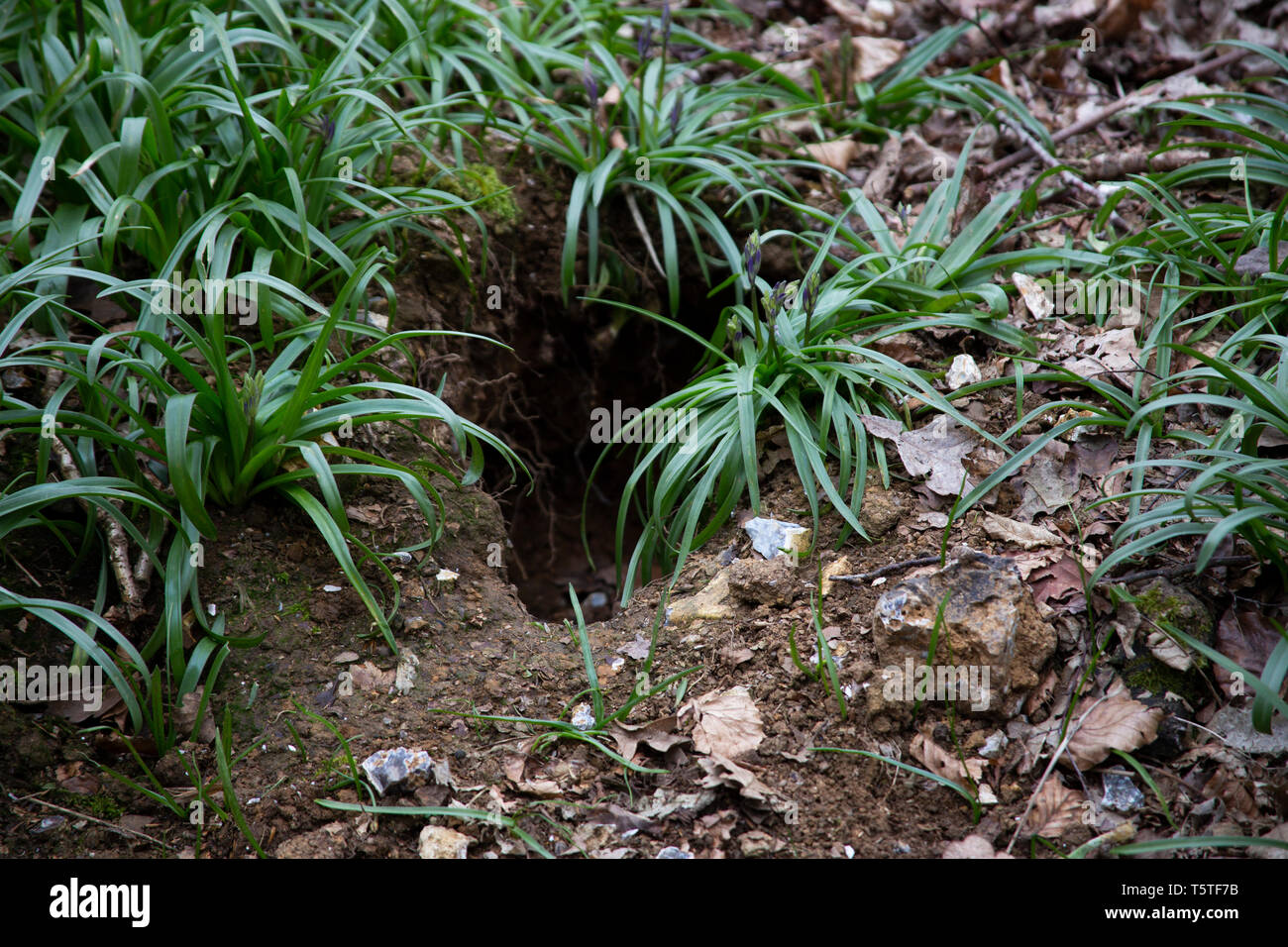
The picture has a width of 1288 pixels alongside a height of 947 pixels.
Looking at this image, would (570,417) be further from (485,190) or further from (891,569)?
(891,569)

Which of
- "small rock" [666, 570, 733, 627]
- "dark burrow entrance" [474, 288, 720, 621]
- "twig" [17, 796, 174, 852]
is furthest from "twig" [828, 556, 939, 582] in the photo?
"twig" [17, 796, 174, 852]

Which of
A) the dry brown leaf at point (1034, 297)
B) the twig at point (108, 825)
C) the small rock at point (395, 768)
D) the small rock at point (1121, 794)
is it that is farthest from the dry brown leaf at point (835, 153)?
the twig at point (108, 825)

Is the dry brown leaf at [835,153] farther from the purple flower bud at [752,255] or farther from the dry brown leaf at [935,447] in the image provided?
the dry brown leaf at [935,447]

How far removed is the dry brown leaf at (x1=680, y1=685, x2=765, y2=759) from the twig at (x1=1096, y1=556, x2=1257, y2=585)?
30.0 inches

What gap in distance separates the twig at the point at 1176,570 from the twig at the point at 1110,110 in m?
1.53

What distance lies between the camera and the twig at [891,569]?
5.97 ft

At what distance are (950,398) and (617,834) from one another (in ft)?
4.15

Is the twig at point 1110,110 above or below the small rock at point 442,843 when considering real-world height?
above

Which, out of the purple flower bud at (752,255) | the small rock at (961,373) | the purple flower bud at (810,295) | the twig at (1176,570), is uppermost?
the purple flower bud at (752,255)

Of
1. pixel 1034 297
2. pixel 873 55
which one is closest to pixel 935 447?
pixel 1034 297

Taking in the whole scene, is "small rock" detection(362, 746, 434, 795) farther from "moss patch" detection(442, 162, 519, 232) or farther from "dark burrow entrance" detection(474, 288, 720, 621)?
"moss patch" detection(442, 162, 519, 232)

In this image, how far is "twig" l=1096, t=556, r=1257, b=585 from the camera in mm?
1677

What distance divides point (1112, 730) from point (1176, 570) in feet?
1.18
